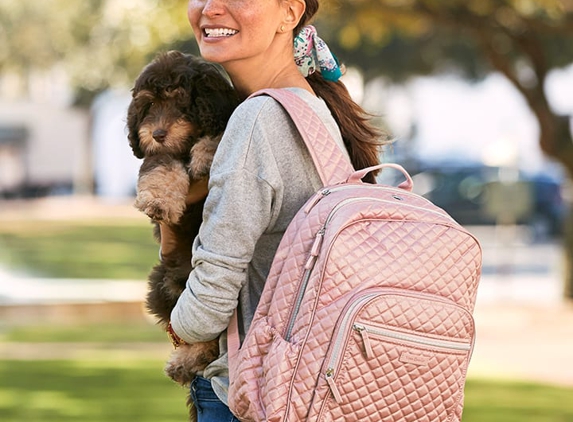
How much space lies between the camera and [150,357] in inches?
404

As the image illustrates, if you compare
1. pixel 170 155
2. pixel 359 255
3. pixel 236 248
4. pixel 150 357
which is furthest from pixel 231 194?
pixel 150 357

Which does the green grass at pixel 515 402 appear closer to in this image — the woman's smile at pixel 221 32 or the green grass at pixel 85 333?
the green grass at pixel 85 333

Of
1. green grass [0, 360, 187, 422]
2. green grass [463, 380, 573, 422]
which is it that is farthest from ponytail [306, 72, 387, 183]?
green grass [463, 380, 573, 422]

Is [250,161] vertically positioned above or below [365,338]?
above

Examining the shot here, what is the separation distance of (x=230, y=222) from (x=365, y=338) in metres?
0.38

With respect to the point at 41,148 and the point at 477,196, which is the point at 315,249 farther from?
the point at 41,148

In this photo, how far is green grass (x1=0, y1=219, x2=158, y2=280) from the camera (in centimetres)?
1919

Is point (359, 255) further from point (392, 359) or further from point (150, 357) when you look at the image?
point (150, 357)

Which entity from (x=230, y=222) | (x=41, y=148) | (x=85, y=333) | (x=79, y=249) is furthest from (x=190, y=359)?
(x=41, y=148)

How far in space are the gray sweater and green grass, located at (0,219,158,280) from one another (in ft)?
45.4

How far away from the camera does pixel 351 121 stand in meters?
2.65

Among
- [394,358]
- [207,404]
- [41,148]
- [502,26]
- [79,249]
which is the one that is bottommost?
[41,148]

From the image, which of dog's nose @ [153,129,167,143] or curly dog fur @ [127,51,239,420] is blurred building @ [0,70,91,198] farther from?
dog's nose @ [153,129,167,143]

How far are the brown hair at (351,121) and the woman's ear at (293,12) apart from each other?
0.05 metres
